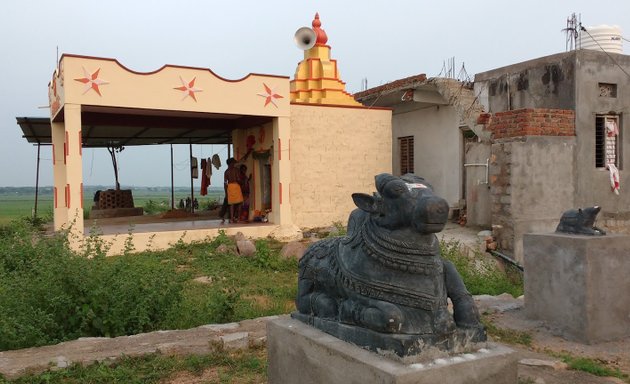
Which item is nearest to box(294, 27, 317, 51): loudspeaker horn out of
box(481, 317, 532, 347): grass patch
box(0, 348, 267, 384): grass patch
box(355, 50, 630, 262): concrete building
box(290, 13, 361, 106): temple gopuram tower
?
box(290, 13, 361, 106): temple gopuram tower

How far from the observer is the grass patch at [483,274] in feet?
27.7

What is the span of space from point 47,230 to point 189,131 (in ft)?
17.3

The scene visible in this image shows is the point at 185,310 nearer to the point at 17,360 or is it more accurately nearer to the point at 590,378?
the point at 17,360

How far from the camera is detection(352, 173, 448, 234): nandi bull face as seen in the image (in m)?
2.62

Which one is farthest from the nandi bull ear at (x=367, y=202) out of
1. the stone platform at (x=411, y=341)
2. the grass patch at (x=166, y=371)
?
the grass patch at (x=166, y=371)

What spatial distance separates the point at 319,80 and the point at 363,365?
50.5 ft

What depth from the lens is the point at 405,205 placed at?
8.95 ft

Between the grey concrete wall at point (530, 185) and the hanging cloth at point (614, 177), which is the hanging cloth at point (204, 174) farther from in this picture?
the hanging cloth at point (614, 177)

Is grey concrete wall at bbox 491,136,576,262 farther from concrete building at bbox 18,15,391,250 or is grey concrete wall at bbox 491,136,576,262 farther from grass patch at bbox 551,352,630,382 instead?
grass patch at bbox 551,352,630,382

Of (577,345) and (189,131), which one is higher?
(189,131)

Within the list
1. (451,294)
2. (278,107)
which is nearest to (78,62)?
(278,107)

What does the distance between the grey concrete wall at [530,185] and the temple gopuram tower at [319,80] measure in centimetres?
722

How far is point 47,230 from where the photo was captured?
1543 centimetres

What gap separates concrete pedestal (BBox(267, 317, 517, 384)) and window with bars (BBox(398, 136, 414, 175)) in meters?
13.6
